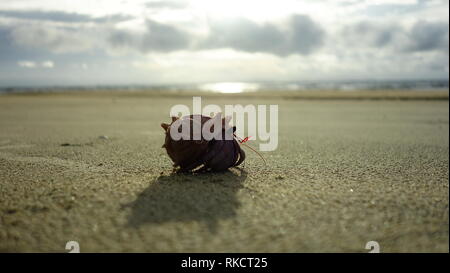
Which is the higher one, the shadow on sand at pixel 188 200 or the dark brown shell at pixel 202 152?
the dark brown shell at pixel 202 152

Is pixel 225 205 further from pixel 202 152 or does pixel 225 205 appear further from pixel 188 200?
pixel 202 152

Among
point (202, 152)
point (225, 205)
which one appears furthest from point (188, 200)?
point (202, 152)

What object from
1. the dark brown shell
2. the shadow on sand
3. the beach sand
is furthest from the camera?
the dark brown shell

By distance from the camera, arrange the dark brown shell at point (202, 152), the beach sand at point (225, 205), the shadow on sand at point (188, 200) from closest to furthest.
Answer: the beach sand at point (225, 205), the shadow on sand at point (188, 200), the dark brown shell at point (202, 152)

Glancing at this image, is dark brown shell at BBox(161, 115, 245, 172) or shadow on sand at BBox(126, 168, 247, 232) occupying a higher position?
dark brown shell at BBox(161, 115, 245, 172)

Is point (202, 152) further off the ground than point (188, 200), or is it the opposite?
point (202, 152)

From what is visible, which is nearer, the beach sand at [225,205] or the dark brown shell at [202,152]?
the beach sand at [225,205]

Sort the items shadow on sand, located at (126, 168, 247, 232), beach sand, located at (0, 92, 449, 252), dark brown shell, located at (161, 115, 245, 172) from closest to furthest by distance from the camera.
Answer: beach sand, located at (0, 92, 449, 252) → shadow on sand, located at (126, 168, 247, 232) → dark brown shell, located at (161, 115, 245, 172)
